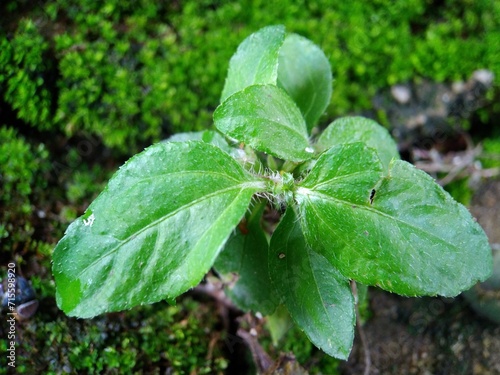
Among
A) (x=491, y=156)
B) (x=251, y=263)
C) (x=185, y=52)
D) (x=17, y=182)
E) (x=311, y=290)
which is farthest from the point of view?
(x=491, y=156)

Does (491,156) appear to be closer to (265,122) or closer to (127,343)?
(265,122)

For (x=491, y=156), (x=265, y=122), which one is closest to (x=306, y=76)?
(x=265, y=122)

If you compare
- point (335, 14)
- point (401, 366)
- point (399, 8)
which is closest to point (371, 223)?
point (401, 366)

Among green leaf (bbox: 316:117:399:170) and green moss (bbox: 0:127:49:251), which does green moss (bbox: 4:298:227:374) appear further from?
green leaf (bbox: 316:117:399:170)

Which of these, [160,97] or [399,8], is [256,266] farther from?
[399,8]

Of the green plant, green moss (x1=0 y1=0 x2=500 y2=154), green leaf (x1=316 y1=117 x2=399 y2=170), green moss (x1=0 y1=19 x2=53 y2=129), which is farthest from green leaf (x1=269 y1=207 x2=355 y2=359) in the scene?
green moss (x1=0 y1=19 x2=53 y2=129)

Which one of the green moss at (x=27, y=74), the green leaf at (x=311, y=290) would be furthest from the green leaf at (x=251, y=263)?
the green moss at (x=27, y=74)

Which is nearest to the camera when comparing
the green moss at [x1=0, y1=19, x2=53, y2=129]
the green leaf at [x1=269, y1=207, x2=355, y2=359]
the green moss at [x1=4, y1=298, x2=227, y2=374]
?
the green leaf at [x1=269, y1=207, x2=355, y2=359]
